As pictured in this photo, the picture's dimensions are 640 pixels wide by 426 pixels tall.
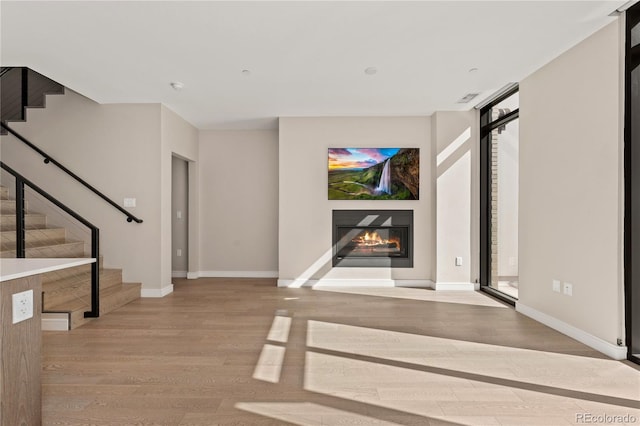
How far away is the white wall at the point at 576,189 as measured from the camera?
2.95 meters

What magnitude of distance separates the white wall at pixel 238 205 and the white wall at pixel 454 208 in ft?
9.45

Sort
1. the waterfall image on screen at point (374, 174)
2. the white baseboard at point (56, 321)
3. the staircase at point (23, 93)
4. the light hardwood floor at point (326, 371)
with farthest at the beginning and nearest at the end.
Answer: the waterfall image on screen at point (374, 174)
the staircase at point (23, 93)
the white baseboard at point (56, 321)
the light hardwood floor at point (326, 371)

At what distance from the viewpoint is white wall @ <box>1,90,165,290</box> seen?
16.7 feet

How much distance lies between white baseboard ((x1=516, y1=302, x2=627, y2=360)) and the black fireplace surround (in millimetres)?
1938

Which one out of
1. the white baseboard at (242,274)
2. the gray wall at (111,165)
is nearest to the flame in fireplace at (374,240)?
A: the white baseboard at (242,274)

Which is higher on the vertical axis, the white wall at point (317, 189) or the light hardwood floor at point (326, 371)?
the white wall at point (317, 189)

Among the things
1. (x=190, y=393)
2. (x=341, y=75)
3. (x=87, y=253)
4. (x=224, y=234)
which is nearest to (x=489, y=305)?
(x=341, y=75)

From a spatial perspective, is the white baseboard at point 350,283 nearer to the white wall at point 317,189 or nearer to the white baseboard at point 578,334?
the white wall at point 317,189

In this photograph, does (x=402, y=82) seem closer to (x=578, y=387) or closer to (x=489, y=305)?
(x=489, y=305)

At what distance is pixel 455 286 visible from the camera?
554 centimetres

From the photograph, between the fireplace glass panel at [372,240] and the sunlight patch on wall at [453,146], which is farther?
the fireplace glass panel at [372,240]

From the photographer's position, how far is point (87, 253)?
465 centimetres

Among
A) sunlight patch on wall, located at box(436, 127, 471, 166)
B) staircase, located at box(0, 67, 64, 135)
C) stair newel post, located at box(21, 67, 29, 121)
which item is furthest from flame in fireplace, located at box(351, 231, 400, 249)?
stair newel post, located at box(21, 67, 29, 121)

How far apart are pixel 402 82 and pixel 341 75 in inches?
30.2
